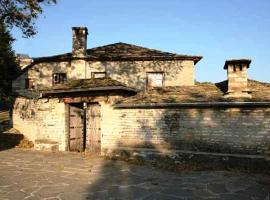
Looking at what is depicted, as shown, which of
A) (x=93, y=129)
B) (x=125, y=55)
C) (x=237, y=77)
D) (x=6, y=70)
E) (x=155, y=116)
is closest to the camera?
(x=237, y=77)

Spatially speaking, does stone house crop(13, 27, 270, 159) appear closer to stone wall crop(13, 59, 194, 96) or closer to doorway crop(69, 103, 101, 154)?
doorway crop(69, 103, 101, 154)

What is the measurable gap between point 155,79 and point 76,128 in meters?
9.67

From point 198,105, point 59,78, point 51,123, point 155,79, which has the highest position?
point 59,78

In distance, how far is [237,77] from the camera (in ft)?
43.2

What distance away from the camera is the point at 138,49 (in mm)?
25484

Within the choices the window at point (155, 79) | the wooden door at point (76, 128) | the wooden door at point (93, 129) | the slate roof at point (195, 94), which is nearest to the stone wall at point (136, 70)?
the window at point (155, 79)

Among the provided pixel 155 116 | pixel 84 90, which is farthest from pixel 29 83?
pixel 155 116

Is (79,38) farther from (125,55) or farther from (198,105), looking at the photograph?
(198,105)

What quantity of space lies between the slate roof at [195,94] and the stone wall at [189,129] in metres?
0.43

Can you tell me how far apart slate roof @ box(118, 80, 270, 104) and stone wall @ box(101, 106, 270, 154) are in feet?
1.40

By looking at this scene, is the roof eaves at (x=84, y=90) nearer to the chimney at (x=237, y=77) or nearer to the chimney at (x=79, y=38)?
the chimney at (x=237, y=77)

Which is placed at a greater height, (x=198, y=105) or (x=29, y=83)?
(x=29, y=83)

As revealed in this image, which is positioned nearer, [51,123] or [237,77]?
[237,77]

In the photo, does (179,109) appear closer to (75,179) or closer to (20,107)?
(75,179)
